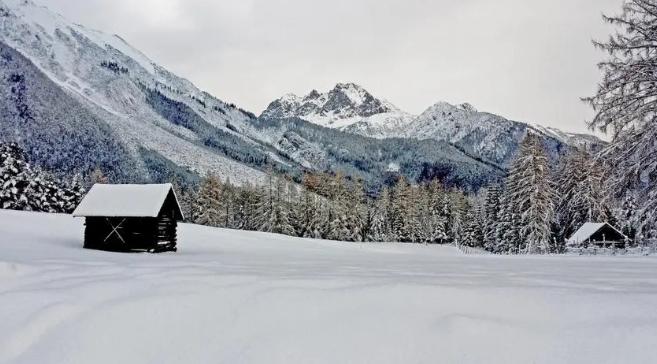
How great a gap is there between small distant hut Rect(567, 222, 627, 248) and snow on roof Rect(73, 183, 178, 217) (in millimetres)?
32161

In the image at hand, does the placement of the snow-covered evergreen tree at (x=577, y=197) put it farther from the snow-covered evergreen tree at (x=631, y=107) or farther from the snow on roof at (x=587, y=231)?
the snow-covered evergreen tree at (x=631, y=107)

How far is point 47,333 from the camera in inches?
231

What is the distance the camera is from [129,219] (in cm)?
2530

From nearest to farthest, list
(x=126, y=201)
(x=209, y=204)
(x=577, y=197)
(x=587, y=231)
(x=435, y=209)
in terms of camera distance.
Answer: (x=126, y=201) < (x=587, y=231) < (x=577, y=197) < (x=209, y=204) < (x=435, y=209)

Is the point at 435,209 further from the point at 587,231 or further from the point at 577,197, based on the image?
the point at 587,231

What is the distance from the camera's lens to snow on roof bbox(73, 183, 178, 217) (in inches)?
971

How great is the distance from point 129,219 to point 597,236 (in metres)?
35.8

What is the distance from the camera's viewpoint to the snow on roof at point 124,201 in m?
24.7

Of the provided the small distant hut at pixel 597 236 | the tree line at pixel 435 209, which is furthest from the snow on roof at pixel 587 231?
the tree line at pixel 435 209

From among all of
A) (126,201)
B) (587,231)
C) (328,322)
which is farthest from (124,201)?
(587,231)

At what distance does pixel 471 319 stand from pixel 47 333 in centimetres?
525

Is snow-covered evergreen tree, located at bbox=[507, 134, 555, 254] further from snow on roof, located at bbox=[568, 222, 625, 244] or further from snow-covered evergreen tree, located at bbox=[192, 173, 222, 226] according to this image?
snow-covered evergreen tree, located at bbox=[192, 173, 222, 226]

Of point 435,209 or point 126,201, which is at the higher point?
point 435,209

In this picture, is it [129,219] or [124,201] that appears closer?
[129,219]
